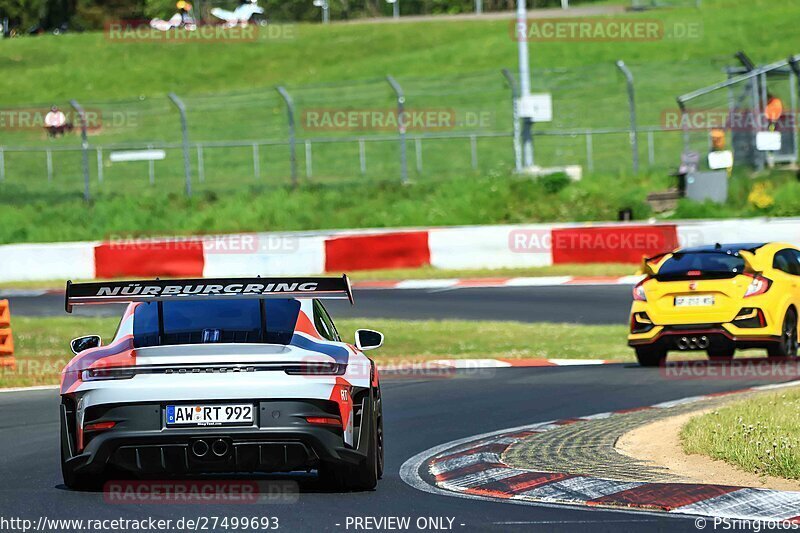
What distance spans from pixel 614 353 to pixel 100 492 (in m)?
11.7

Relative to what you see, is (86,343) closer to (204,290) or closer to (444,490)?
(204,290)

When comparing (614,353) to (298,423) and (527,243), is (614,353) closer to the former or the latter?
(527,243)

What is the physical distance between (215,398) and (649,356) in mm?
10162

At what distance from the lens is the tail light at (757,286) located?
16.7 meters

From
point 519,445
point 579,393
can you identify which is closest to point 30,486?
point 519,445

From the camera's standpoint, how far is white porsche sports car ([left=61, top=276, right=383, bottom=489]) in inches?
314

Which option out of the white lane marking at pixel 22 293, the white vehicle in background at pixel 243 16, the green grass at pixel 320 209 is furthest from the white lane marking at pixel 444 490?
the white vehicle in background at pixel 243 16

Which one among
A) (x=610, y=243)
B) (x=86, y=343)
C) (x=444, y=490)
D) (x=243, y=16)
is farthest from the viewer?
(x=243, y=16)

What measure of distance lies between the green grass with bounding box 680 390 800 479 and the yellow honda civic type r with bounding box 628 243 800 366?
4.20 m

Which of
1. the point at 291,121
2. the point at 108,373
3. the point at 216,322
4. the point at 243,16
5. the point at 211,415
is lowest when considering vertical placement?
the point at 211,415

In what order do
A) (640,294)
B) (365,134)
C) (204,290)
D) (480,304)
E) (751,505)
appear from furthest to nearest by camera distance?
(365,134) < (480,304) < (640,294) < (204,290) < (751,505)

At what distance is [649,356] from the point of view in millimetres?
17391

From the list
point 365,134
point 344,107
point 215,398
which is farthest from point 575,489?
point 365,134

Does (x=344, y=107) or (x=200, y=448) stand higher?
(x=344, y=107)
